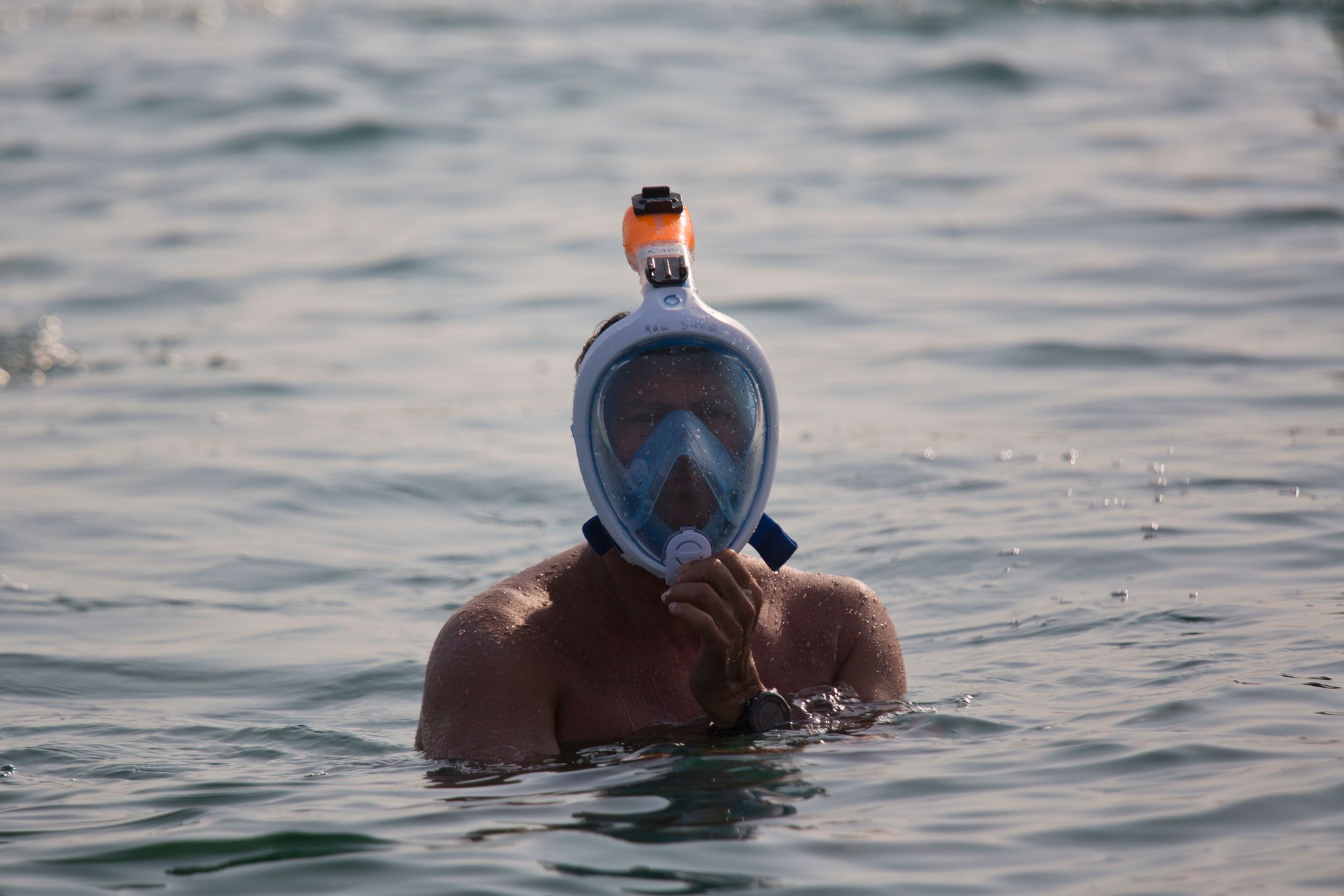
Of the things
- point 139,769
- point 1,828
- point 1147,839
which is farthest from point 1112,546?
point 1,828

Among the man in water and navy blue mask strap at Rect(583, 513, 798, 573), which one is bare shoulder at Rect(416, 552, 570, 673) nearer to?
the man in water

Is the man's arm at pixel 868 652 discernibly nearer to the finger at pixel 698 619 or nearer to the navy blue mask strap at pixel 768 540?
the navy blue mask strap at pixel 768 540

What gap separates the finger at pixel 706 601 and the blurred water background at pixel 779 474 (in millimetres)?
349

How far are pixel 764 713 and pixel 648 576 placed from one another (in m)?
0.45

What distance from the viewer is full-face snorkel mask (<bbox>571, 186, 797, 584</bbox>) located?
3693 millimetres

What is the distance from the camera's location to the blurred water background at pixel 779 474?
11.6ft

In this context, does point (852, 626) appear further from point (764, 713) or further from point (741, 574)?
point (741, 574)

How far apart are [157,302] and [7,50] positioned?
13.4 metres

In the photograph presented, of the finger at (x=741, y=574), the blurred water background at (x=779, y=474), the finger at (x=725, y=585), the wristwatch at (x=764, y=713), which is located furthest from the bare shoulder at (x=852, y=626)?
the finger at (x=725, y=585)

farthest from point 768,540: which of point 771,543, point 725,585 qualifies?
point 725,585

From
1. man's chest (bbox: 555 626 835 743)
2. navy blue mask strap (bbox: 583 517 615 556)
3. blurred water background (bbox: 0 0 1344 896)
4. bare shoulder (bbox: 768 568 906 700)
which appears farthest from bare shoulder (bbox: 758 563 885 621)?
navy blue mask strap (bbox: 583 517 615 556)

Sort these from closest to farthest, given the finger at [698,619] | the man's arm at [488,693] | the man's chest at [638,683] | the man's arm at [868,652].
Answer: the finger at [698,619]
the man's arm at [488,693]
the man's chest at [638,683]
the man's arm at [868,652]

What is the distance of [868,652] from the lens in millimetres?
4238

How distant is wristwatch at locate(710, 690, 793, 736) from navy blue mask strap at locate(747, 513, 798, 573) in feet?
0.93
